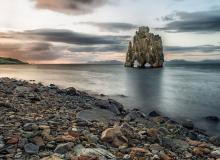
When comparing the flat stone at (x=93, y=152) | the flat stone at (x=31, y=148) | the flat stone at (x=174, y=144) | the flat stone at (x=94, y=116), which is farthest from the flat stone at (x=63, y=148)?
the flat stone at (x=94, y=116)

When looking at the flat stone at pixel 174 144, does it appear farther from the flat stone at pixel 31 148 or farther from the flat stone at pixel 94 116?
the flat stone at pixel 31 148

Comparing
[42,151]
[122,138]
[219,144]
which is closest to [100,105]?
[219,144]

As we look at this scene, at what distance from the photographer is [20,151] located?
9.04 meters

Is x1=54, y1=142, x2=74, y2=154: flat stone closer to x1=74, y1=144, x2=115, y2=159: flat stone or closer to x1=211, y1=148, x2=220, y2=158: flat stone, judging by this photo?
x1=74, y1=144, x2=115, y2=159: flat stone

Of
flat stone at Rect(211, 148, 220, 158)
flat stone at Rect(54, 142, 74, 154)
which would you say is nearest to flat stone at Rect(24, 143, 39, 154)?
flat stone at Rect(54, 142, 74, 154)

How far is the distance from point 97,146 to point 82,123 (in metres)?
2.96

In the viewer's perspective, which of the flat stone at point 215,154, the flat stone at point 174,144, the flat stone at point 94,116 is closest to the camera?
the flat stone at point 215,154

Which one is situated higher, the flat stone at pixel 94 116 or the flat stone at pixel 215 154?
the flat stone at pixel 94 116

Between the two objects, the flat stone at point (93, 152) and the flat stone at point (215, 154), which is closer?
the flat stone at point (93, 152)

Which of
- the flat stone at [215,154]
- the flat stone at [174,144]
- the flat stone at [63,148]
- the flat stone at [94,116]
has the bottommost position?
the flat stone at [215,154]

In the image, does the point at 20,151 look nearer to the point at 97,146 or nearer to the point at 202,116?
the point at 97,146

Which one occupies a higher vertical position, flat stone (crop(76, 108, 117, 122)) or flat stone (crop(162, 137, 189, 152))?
flat stone (crop(76, 108, 117, 122))

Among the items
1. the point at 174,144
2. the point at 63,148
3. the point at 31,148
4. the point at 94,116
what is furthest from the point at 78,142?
the point at 94,116

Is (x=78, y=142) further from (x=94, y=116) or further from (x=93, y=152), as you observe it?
(x=94, y=116)
